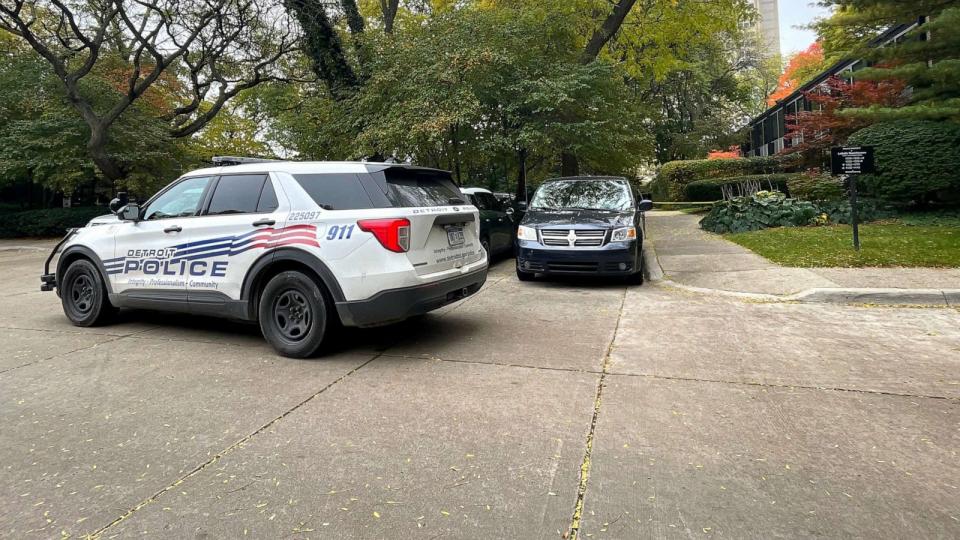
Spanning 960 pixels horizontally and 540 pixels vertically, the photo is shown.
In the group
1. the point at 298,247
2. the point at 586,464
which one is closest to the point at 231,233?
the point at 298,247

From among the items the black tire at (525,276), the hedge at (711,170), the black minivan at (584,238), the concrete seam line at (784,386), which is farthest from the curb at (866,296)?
the hedge at (711,170)

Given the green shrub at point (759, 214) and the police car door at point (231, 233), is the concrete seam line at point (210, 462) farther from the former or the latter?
the green shrub at point (759, 214)

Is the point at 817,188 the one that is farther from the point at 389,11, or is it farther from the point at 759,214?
the point at 389,11

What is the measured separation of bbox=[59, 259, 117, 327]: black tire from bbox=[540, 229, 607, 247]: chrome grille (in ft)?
19.1

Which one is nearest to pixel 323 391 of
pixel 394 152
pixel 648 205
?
pixel 648 205

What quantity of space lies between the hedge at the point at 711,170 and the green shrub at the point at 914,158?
37.4ft

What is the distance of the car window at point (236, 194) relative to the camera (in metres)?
5.29

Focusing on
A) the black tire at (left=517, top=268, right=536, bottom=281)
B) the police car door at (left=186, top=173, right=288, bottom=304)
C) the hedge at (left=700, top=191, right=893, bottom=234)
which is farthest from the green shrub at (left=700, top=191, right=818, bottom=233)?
the police car door at (left=186, top=173, right=288, bottom=304)

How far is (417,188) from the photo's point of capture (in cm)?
525

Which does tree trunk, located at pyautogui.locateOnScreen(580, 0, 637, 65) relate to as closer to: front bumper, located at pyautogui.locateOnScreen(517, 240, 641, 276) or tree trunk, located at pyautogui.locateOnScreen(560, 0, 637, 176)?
tree trunk, located at pyautogui.locateOnScreen(560, 0, 637, 176)

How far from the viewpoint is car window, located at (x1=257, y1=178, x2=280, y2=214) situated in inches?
202

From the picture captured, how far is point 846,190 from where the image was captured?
14.0m

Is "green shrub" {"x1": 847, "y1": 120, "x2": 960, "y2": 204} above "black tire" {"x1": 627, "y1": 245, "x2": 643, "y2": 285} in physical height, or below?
above

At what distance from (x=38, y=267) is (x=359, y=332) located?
11433mm
